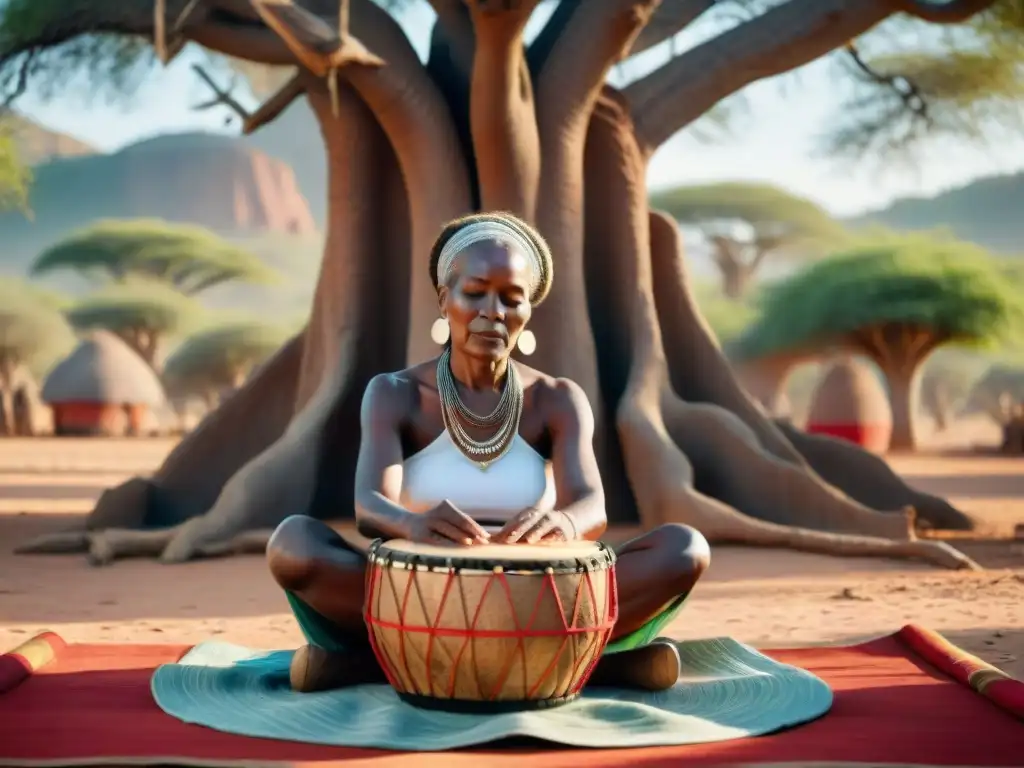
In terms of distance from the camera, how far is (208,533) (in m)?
9.53

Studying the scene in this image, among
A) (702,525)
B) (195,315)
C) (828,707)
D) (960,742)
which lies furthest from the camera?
(195,315)

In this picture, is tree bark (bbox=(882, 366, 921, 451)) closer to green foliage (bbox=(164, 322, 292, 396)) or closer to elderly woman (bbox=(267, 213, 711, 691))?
green foliage (bbox=(164, 322, 292, 396))

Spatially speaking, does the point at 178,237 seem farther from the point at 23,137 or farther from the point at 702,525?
the point at 702,525

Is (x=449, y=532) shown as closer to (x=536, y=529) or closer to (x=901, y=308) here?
(x=536, y=529)

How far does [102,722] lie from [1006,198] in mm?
104456

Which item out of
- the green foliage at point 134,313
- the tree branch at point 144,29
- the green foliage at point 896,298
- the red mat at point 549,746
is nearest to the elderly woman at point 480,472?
the red mat at point 549,746

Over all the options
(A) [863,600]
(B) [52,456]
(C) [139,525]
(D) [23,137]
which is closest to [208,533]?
(C) [139,525]

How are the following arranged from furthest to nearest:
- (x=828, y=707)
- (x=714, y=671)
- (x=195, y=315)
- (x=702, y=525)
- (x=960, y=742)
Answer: (x=195, y=315), (x=702, y=525), (x=714, y=671), (x=828, y=707), (x=960, y=742)

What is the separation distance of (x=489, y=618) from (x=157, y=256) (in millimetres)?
46023

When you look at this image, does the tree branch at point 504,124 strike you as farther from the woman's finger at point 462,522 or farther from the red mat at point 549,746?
the woman's finger at point 462,522

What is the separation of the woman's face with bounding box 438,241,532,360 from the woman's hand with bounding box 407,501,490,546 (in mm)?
583

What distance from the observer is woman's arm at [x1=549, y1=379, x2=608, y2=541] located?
4.50 m

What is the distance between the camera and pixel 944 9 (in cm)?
1059

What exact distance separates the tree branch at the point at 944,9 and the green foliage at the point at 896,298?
20474 millimetres
